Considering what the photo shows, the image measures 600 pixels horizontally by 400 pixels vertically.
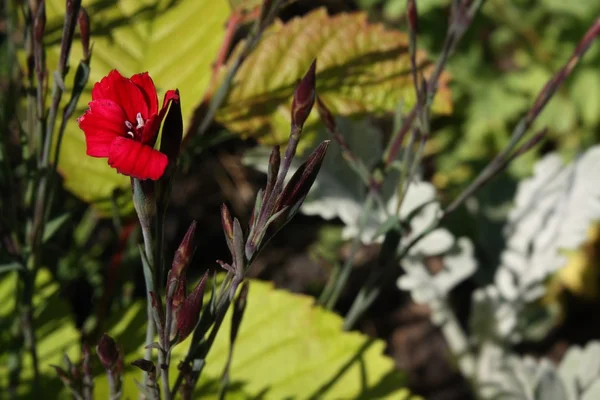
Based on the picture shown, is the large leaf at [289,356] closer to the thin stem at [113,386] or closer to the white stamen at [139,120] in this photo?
the thin stem at [113,386]

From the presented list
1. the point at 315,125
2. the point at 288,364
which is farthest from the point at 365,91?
the point at 288,364

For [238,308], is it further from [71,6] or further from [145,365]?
[71,6]

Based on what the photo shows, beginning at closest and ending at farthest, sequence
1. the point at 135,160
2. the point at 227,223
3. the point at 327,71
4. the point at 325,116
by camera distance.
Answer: the point at 135,160 → the point at 227,223 → the point at 325,116 → the point at 327,71

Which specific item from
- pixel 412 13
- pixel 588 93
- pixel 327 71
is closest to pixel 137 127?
pixel 412 13

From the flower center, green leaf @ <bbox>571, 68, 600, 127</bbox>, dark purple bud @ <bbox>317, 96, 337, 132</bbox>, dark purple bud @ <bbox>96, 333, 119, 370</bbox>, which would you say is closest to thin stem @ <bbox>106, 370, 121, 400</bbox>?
dark purple bud @ <bbox>96, 333, 119, 370</bbox>

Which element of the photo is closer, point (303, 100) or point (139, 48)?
point (303, 100)

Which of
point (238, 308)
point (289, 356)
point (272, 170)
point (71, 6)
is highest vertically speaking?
point (71, 6)

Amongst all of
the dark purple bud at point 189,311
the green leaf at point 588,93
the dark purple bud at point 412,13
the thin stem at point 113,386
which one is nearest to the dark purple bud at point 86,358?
the thin stem at point 113,386
